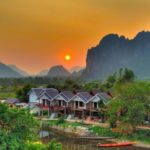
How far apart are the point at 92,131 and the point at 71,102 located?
11.7m

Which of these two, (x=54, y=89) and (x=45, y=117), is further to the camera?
(x=54, y=89)

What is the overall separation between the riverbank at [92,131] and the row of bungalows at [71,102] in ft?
13.6

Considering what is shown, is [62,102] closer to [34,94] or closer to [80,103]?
[80,103]

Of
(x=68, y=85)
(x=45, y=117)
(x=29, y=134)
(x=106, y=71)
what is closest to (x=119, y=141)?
(x=45, y=117)

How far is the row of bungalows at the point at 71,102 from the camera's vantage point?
4684 centimetres

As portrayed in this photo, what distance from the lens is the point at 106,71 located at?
193 m

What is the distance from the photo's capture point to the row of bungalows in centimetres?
4684

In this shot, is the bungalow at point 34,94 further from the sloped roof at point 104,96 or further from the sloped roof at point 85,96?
the sloped roof at point 104,96

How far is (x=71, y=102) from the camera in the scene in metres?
50.1

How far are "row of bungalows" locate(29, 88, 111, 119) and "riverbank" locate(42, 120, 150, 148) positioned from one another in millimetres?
4137

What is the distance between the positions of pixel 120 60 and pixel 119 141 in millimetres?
159967

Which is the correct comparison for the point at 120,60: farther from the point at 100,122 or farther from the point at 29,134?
the point at 29,134

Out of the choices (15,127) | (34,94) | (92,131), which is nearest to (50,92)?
(34,94)

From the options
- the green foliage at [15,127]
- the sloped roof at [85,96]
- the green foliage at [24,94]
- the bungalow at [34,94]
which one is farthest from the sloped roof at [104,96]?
the green foliage at [15,127]
